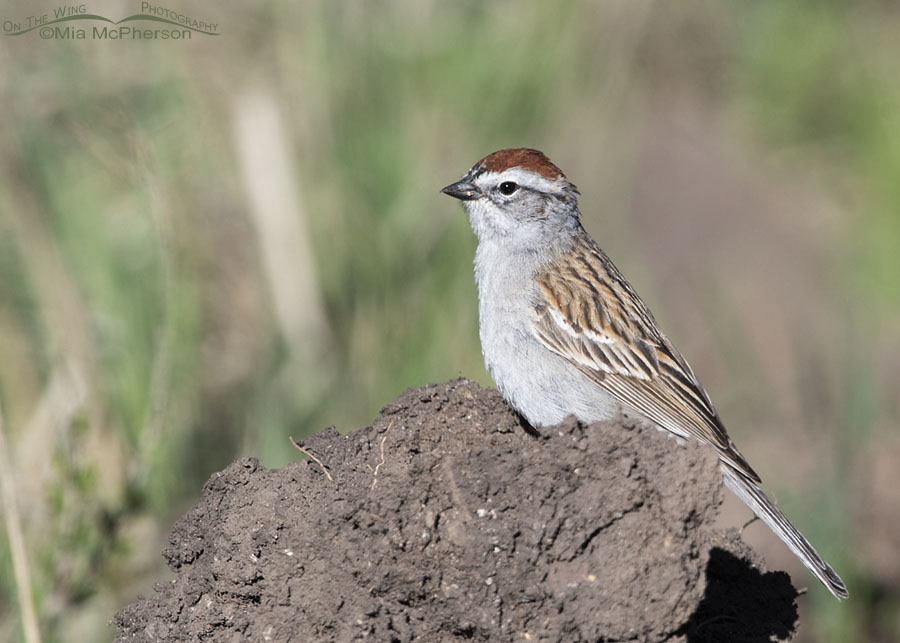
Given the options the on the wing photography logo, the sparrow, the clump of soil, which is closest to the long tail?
the sparrow

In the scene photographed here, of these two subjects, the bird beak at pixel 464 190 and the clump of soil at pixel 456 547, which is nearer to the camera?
the clump of soil at pixel 456 547

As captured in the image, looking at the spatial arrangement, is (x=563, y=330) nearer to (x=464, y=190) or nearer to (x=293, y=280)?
(x=464, y=190)

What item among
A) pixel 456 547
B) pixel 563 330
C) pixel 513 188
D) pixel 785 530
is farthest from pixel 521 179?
pixel 456 547

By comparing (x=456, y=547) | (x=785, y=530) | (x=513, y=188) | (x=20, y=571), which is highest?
(x=513, y=188)

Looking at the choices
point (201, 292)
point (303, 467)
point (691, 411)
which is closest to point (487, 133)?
point (201, 292)

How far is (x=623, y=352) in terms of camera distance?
3.79 meters

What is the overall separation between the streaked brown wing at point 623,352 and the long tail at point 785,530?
0.09 meters

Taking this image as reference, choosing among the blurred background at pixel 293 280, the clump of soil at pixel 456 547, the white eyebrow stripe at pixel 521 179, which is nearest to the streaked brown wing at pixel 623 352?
the white eyebrow stripe at pixel 521 179

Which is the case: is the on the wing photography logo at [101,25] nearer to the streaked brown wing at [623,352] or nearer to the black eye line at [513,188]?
the black eye line at [513,188]

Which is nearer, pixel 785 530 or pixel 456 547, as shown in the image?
pixel 456 547

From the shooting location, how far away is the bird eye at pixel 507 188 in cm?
411

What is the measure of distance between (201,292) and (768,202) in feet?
19.9

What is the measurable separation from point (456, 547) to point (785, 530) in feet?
4.57

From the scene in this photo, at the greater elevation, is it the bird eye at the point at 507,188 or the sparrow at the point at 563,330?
the bird eye at the point at 507,188
